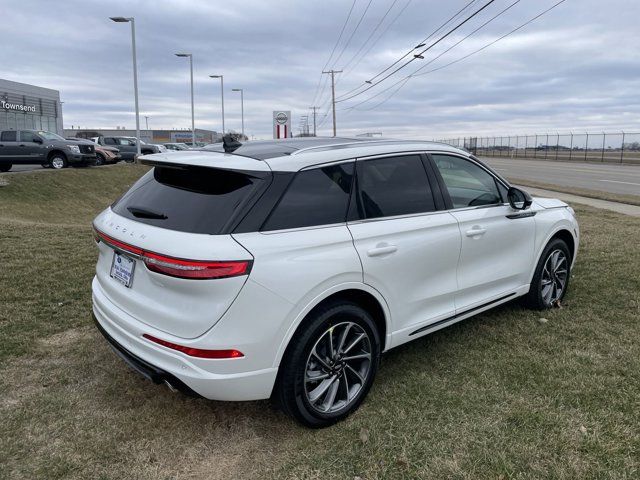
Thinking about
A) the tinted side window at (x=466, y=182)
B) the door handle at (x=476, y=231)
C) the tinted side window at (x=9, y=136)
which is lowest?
the door handle at (x=476, y=231)

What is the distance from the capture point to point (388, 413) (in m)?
3.17

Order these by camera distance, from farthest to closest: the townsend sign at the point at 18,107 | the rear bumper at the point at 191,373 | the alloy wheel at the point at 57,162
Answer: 1. the townsend sign at the point at 18,107
2. the alloy wheel at the point at 57,162
3. the rear bumper at the point at 191,373

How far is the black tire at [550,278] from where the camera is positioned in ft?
15.5

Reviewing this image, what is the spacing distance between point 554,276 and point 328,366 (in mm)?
2905

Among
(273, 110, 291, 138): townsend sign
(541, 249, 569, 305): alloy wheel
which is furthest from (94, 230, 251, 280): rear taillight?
(273, 110, 291, 138): townsend sign

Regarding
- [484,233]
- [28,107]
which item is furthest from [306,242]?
[28,107]

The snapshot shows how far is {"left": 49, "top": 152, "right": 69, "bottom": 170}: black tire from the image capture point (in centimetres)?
1953

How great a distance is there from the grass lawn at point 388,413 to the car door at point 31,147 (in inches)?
649

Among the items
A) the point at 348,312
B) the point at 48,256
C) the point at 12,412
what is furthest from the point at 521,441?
the point at 48,256

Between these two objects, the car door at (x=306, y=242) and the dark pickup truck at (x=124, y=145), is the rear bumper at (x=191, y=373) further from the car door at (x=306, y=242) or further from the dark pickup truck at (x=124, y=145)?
the dark pickup truck at (x=124, y=145)

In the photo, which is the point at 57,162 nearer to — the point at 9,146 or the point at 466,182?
the point at 9,146

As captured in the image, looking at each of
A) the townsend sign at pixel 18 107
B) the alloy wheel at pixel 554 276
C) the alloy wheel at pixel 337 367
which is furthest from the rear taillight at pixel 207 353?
the townsend sign at pixel 18 107

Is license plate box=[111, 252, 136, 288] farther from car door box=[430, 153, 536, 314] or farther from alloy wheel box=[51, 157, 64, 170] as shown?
alloy wheel box=[51, 157, 64, 170]

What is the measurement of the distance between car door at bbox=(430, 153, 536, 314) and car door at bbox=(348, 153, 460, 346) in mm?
143
